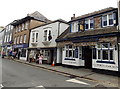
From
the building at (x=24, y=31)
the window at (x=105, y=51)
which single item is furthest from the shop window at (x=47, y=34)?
the window at (x=105, y=51)

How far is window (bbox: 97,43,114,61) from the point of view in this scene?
986cm

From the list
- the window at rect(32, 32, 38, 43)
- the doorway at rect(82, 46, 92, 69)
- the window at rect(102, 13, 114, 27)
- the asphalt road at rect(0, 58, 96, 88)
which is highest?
the window at rect(102, 13, 114, 27)

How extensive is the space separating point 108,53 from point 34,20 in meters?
17.4

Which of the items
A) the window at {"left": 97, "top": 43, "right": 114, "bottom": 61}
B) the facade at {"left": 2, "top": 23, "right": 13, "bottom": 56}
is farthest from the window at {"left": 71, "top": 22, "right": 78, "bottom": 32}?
the facade at {"left": 2, "top": 23, "right": 13, "bottom": 56}

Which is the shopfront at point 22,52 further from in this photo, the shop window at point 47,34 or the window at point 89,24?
the window at point 89,24

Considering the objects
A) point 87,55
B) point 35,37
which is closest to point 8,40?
point 35,37

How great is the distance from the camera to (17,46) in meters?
25.2

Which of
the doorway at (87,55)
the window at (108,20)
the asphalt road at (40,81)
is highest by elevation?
the window at (108,20)

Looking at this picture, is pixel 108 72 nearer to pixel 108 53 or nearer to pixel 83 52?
pixel 108 53

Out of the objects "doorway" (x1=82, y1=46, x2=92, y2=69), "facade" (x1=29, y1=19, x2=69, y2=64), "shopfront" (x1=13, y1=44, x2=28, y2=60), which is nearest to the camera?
"doorway" (x1=82, y1=46, x2=92, y2=69)

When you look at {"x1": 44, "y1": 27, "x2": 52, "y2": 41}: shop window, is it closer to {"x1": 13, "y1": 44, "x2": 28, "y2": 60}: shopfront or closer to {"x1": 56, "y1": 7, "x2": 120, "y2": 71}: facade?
{"x1": 56, "y1": 7, "x2": 120, "y2": 71}: facade

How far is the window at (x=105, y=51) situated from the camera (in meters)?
9.86

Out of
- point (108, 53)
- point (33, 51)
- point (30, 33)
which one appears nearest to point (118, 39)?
point (108, 53)

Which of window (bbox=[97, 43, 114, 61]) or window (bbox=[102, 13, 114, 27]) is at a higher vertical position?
window (bbox=[102, 13, 114, 27])
